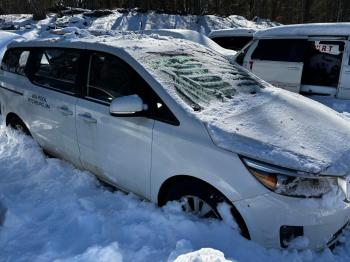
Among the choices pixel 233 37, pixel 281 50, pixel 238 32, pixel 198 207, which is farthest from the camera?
pixel 233 37

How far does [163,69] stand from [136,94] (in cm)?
35

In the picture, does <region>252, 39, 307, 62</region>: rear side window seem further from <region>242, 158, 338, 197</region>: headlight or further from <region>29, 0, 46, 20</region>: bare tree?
<region>29, 0, 46, 20</region>: bare tree

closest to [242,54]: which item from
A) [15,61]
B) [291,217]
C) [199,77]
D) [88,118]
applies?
[15,61]

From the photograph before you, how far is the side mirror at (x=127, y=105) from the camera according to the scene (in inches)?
122

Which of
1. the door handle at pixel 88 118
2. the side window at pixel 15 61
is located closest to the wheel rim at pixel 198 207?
the door handle at pixel 88 118

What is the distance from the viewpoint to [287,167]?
257cm

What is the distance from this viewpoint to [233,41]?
1235 cm

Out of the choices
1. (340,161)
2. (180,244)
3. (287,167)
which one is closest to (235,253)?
(180,244)

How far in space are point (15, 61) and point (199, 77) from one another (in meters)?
2.74

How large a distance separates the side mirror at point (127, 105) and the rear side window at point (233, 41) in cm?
967

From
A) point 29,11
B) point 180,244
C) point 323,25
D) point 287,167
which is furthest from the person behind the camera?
point 29,11

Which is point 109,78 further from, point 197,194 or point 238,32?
point 238,32

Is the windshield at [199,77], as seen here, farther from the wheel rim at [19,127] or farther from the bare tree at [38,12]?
the bare tree at [38,12]

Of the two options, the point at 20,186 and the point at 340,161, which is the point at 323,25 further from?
the point at 20,186
